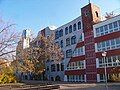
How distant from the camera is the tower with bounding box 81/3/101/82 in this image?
4250 centimetres

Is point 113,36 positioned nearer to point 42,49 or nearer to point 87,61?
point 87,61

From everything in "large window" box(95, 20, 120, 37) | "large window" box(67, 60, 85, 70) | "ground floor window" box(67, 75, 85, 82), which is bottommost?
"ground floor window" box(67, 75, 85, 82)

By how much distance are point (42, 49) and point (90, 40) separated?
33.0 ft

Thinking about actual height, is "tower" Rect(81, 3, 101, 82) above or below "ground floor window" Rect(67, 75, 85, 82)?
above

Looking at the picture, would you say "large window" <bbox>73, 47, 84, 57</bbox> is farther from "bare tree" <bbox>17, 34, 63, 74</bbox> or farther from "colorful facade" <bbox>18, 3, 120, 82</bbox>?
"bare tree" <bbox>17, 34, 63, 74</bbox>

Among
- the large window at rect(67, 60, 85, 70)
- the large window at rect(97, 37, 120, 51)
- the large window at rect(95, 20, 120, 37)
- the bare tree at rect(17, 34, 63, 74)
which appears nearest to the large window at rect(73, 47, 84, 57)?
the large window at rect(67, 60, 85, 70)

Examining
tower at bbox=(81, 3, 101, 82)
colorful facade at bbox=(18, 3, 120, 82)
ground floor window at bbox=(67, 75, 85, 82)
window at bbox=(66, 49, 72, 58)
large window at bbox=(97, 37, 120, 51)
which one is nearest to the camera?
large window at bbox=(97, 37, 120, 51)

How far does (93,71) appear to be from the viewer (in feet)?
138

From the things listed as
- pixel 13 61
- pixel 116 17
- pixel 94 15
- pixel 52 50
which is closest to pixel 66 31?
pixel 52 50

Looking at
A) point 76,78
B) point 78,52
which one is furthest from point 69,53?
point 76,78

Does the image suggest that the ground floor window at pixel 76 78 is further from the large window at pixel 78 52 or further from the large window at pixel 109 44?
the large window at pixel 109 44

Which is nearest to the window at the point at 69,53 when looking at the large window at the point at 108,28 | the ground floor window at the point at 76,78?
the ground floor window at the point at 76,78

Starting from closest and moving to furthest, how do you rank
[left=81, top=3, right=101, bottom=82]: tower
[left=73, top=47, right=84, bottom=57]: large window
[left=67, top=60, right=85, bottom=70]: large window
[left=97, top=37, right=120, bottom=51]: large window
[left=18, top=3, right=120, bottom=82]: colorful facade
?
[left=97, top=37, right=120, bottom=51]: large window, [left=18, top=3, right=120, bottom=82]: colorful facade, [left=81, top=3, right=101, bottom=82]: tower, [left=67, top=60, right=85, bottom=70]: large window, [left=73, top=47, right=84, bottom=57]: large window

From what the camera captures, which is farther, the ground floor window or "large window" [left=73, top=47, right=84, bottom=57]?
"large window" [left=73, top=47, right=84, bottom=57]
